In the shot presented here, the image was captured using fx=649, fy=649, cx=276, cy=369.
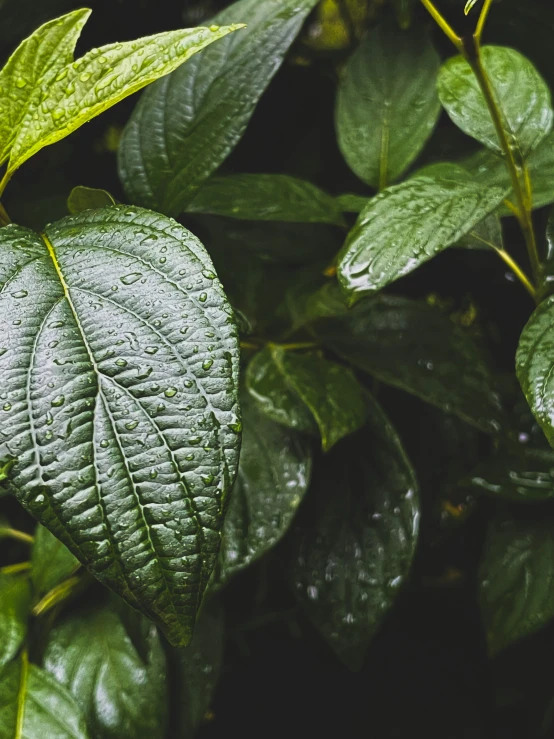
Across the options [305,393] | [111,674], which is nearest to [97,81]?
[305,393]

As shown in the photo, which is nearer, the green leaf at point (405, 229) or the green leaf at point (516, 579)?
the green leaf at point (405, 229)

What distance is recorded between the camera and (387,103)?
0.81 metres

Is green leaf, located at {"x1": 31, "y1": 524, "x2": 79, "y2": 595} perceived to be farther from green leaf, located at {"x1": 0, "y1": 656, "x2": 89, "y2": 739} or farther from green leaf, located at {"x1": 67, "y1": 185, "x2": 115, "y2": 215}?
green leaf, located at {"x1": 67, "y1": 185, "x2": 115, "y2": 215}

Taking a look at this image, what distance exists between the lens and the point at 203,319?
0.40m

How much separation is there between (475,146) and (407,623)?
69 cm

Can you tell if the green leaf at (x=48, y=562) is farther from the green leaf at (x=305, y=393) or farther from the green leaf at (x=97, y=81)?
the green leaf at (x=97, y=81)

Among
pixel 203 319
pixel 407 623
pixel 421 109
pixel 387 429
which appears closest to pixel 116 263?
pixel 203 319

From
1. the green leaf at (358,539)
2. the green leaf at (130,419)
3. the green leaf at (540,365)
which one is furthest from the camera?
the green leaf at (358,539)

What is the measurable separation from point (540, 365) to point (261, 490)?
0.29 meters

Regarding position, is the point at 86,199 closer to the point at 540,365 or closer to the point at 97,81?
the point at 97,81

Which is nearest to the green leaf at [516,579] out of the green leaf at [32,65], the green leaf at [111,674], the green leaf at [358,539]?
the green leaf at [358,539]

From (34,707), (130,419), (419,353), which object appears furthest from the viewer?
(419,353)

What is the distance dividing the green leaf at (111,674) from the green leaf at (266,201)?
17.2 inches

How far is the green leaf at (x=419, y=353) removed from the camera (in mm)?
678
